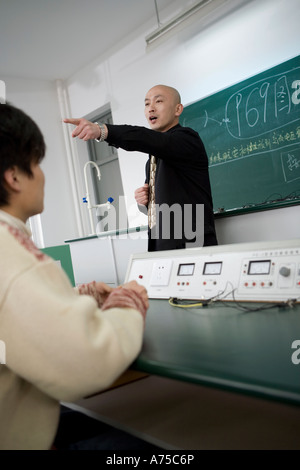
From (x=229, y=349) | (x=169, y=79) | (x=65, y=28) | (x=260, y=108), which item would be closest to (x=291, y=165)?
(x=260, y=108)

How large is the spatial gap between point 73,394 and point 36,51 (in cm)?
489

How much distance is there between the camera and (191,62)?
404cm

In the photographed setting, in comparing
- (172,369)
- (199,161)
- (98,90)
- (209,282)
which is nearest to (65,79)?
(98,90)

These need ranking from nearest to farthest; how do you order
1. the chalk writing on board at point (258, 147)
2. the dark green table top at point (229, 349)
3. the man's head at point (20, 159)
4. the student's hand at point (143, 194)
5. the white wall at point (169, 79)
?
the dark green table top at point (229, 349), the man's head at point (20, 159), the student's hand at point (143, 194), the white wall at point (169, 79), the chalk writing on board at point (258, 147)

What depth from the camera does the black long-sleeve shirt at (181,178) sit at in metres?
1.70

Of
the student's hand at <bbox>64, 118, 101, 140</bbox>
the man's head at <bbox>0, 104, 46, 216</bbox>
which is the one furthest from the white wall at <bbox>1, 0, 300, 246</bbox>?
the man's head at <bbox>0, 104, 46, 216</bbox>

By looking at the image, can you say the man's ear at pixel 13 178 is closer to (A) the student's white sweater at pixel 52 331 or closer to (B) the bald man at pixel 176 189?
(A) the student's white sweater at pixel 52 331

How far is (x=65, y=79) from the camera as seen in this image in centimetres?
562

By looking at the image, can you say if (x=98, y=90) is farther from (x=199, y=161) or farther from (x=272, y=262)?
(x=272, y=262)

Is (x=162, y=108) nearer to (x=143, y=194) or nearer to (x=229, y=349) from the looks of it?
(x=143, y=194)

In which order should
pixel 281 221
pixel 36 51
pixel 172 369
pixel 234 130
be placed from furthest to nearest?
pixel 36 51 → pixel 234 130 → pixel 281 221 → pixel 172 369

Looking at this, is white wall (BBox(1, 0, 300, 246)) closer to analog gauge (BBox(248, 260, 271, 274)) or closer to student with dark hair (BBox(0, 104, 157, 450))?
analog gauge (BBox(248, 260, 271, 274))

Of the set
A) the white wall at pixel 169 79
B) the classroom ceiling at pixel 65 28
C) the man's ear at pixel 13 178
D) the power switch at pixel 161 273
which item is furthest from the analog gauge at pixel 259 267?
the classroom ceiling at pixel 65 28

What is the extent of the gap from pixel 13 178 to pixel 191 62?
12.3 ft
